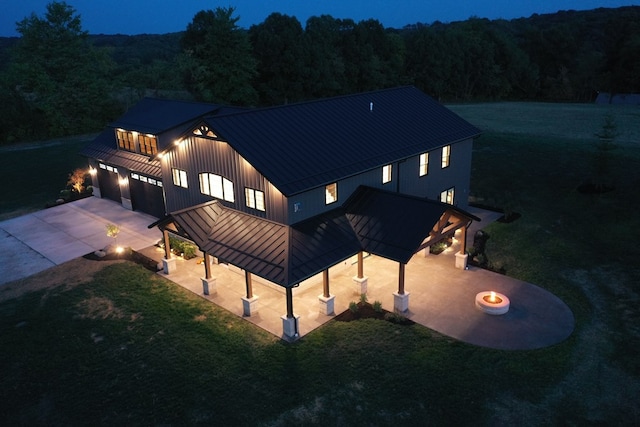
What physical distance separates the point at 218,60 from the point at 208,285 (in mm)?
59845

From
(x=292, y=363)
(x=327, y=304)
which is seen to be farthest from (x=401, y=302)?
(x=292, y=363)

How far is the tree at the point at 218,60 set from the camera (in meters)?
73.3

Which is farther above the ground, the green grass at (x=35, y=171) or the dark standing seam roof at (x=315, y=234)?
the dark standing seam roof at (x=315, y=234)

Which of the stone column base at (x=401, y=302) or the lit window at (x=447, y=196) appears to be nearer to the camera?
the stone column base at (x=401, y=302)

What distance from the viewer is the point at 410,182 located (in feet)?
90.8

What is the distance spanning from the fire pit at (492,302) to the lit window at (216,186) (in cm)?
1297

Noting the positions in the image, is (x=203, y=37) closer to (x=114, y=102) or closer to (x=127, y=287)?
(x=114, y=102)

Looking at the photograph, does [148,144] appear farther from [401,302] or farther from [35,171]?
[35,171]

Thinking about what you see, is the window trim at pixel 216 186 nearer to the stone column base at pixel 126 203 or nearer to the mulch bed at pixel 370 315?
the mulch bed at pixel 370 315

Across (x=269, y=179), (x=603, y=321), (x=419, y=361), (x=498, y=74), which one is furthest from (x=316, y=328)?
(x=498, y=74)

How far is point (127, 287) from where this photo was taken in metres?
24.3

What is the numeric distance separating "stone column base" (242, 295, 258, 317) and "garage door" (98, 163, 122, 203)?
2061 centimetres

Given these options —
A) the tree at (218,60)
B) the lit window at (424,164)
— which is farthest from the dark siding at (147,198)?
the tree at (218,60)

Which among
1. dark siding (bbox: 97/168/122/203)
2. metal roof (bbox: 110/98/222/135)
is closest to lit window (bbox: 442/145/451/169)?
metal roof (bbox: 110/98/222/135)
